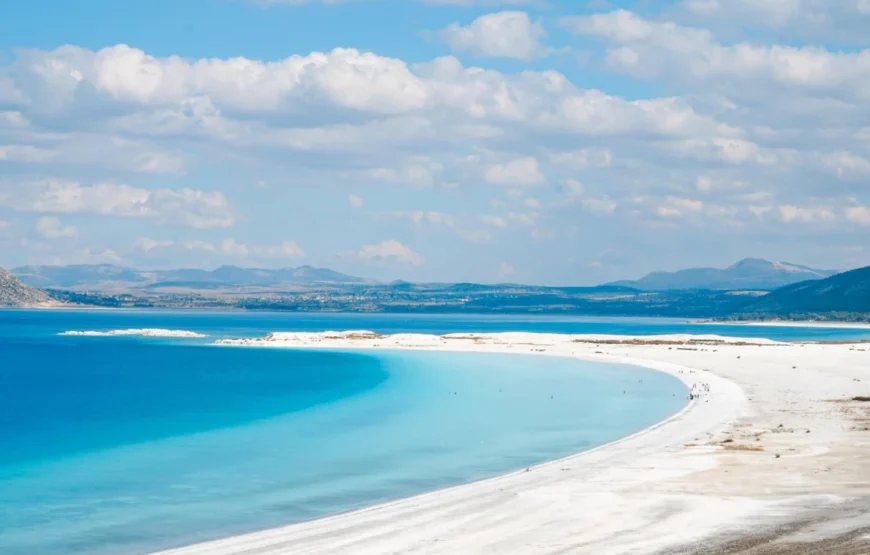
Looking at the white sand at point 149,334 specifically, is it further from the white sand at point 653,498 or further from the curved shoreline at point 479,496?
the white sand at point 653,498

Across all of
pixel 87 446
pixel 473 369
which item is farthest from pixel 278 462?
pixel 473 369

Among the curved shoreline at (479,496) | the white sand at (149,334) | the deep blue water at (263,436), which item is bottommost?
the white sand at (149,334)

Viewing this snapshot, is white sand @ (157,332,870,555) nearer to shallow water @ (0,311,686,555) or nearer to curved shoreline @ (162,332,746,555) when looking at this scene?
curved shoreline @ (162,332,746,555)

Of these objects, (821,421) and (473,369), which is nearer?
(821,421)

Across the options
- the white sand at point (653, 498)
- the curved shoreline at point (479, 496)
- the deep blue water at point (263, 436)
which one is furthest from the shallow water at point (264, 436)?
the white sand at point (653, 498)

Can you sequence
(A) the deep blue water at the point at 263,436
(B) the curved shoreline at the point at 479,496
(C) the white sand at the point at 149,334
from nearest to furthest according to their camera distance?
(B) the curved shoreline at the point at 479,496
(A) the deep blue water at the point at 263,436
(C) the white sand at the point at 149,334

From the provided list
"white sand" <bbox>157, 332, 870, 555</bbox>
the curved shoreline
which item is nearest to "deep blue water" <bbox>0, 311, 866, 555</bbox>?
the curved shoreline

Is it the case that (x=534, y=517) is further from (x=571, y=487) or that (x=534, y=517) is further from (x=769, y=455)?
(x=769, y=455)

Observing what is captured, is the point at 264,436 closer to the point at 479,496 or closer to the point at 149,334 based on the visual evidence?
the point at 479,496
